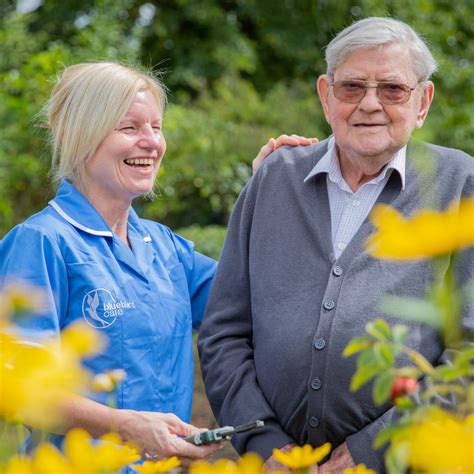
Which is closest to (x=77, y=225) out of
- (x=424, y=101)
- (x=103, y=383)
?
(x=424, y=101)

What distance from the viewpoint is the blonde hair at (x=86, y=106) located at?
2.50 metres

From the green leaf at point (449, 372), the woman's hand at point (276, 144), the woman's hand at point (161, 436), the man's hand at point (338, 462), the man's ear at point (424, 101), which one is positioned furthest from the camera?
the woman's hand at point (276, 144)

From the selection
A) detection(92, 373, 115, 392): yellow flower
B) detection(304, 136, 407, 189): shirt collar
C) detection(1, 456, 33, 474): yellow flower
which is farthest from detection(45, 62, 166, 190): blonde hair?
detection(1, 456, 33, 474): yellow flower

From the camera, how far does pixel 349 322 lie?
2248 millimetres

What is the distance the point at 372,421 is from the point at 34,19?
34.3 feet

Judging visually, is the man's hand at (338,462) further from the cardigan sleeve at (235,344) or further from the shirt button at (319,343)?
the shirt button at (319,343)

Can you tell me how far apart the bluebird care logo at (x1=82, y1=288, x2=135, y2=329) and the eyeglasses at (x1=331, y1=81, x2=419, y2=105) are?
2.84 feet

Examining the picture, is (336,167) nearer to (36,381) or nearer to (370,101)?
(370,101)

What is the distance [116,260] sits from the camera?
2465 mm

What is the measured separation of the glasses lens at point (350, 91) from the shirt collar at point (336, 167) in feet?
0.63

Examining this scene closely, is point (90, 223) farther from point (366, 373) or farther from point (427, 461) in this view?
point (427, 461)

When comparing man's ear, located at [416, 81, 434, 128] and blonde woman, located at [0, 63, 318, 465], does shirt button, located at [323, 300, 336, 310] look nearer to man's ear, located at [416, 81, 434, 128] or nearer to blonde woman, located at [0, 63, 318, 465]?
blonde woman, located at [0, 63, 318, 465]

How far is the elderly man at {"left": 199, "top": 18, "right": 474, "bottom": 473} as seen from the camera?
7.38 ft

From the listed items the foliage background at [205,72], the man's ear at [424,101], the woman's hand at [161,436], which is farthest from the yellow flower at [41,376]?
the foliage background at [205,72]
